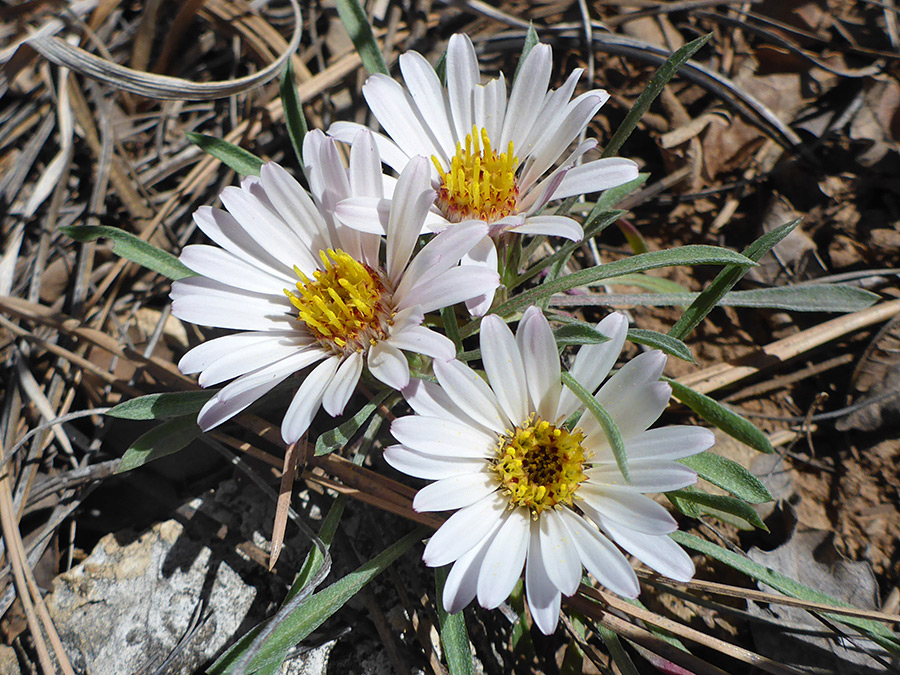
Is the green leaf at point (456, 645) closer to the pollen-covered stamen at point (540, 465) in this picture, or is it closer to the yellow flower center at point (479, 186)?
the pollen-covered stamen at point (540, 465)

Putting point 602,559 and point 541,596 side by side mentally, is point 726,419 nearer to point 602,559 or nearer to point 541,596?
point 602,559

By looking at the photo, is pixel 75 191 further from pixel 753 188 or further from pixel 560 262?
pixel 753 188

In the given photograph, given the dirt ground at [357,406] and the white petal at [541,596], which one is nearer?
the white petal at [541,596]

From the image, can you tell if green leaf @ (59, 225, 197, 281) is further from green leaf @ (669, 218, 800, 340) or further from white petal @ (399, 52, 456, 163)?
green leaf @ (669, 218, 800, 340)

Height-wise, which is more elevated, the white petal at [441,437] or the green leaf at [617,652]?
the white petal at [441,437]

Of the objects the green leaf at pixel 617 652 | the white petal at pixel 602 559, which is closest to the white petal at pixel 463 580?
the white petal at pixel 602 559

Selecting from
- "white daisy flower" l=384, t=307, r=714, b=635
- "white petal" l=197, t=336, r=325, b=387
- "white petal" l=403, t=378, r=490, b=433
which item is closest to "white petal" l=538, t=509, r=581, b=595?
"white daisy flower" l=384, t=307, r=714, b=635

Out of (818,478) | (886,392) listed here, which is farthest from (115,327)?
(886,392)

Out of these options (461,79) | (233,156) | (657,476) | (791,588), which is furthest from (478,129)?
(791,588)

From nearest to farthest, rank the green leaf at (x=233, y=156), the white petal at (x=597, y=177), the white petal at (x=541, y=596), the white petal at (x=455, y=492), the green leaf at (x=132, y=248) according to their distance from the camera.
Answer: the white petal at (x=541, y=596)
the white petal at (x=455, y=492)
the white petal at (x=597, y=177)
the green leaf at (x=132, y=248)
the green leaf at (x=233, y=156)
